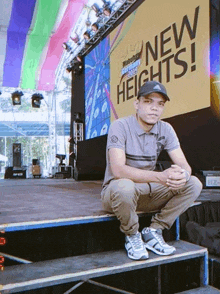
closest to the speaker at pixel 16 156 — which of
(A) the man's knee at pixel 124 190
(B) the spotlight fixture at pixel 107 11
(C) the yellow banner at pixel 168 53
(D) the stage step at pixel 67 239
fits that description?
(C) the yellow banner at pixel 168 53

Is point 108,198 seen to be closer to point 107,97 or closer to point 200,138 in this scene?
point 200,138

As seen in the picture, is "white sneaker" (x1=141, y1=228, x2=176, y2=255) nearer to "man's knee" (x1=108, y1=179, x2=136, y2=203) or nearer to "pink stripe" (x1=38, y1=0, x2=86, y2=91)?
"man's knee" (x1=108, y1=179, x2=136, y2=203)

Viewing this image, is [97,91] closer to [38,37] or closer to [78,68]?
[78,68]

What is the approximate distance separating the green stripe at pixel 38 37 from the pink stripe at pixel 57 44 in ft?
0.78

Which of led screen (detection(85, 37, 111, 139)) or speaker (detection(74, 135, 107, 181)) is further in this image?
led screen (detection(85, 37, 111, 139))

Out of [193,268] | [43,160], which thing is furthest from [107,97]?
[43,160]

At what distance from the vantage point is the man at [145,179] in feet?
5.33

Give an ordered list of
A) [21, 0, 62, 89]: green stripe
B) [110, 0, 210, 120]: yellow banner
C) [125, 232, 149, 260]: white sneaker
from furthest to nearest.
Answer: [21, 0, 62, 89]: green stripe < [110, 0, 210, 120]: yellow banner < [125, 232, 149, 260]: white sneaker

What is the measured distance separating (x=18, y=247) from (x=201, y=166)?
3.09 meters

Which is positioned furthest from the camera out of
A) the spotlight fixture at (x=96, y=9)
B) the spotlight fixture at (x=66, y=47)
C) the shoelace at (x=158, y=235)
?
the spotlight fixture at (x=66, y=47)

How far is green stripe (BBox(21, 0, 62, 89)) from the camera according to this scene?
259 inches

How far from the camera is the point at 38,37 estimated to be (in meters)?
7.79

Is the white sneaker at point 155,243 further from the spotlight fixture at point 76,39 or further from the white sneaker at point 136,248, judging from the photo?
the spotlight fixture at point 76,39

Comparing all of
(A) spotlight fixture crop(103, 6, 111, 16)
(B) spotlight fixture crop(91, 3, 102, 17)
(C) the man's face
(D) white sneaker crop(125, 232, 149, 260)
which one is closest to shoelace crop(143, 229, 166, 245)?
(D) white sneaker crop(125, 232, 149, 260)
